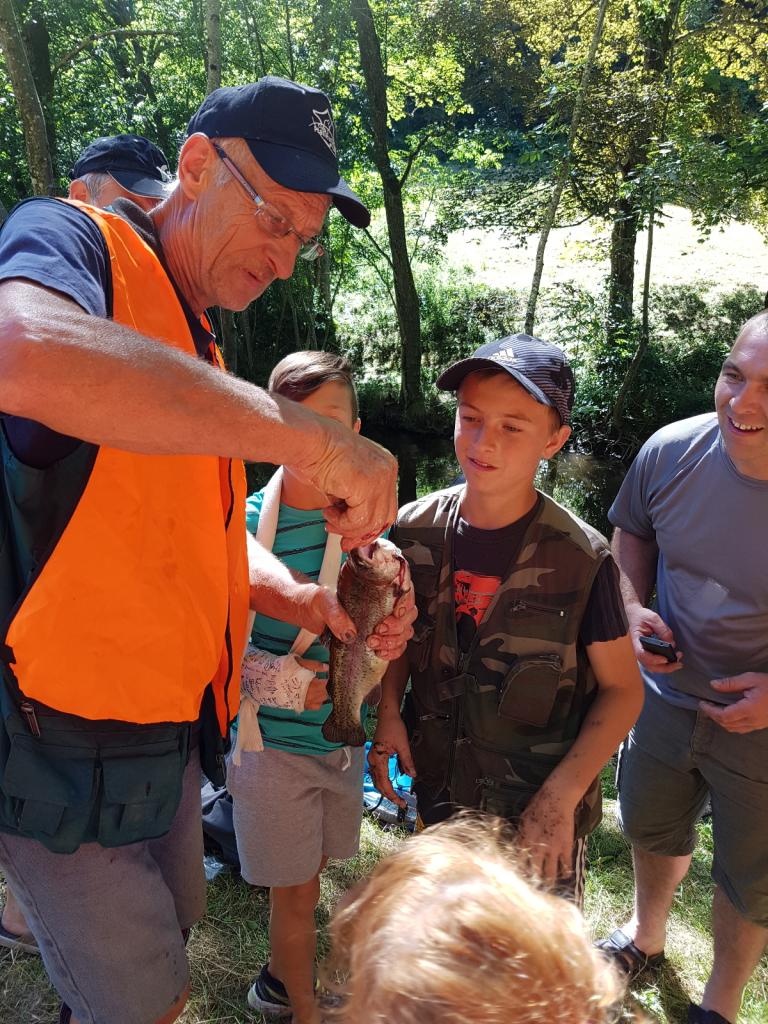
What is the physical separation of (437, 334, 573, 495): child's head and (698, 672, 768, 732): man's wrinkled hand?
114cm

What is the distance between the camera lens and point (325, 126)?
211 cm

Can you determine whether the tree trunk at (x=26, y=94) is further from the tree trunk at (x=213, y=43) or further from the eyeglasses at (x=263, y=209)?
the eyeglasses at (x=263, y=209)

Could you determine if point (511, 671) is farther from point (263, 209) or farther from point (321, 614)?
point (263, 209)

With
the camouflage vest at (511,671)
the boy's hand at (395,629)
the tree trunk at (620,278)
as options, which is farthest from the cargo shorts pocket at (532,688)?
the tree trunk at (620,278)

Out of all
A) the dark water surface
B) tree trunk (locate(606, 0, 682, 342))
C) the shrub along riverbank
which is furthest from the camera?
the shrub along riverbank

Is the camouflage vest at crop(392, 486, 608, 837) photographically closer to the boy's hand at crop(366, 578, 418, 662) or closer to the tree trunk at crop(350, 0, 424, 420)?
the boy's hand at crop(366, 578, 418, 662)

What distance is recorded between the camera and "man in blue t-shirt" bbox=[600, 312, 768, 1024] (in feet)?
9.12

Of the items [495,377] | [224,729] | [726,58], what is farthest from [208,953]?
[726,58]

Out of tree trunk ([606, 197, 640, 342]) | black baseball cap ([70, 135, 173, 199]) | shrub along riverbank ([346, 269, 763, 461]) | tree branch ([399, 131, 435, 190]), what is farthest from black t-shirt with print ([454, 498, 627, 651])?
tree branch ([399, 131, 435, 190])

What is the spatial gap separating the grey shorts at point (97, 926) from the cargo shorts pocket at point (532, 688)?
1.24 meters

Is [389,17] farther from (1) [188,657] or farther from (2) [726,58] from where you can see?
(1) [188,657]

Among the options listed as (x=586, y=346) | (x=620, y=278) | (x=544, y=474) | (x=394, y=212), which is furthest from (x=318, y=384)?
(x=620, y=278)

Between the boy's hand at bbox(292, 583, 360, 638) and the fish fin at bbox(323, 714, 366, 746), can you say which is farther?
the fish fin at bbox(323, 714, 366, 746)

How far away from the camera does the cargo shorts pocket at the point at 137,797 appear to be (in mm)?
1751
